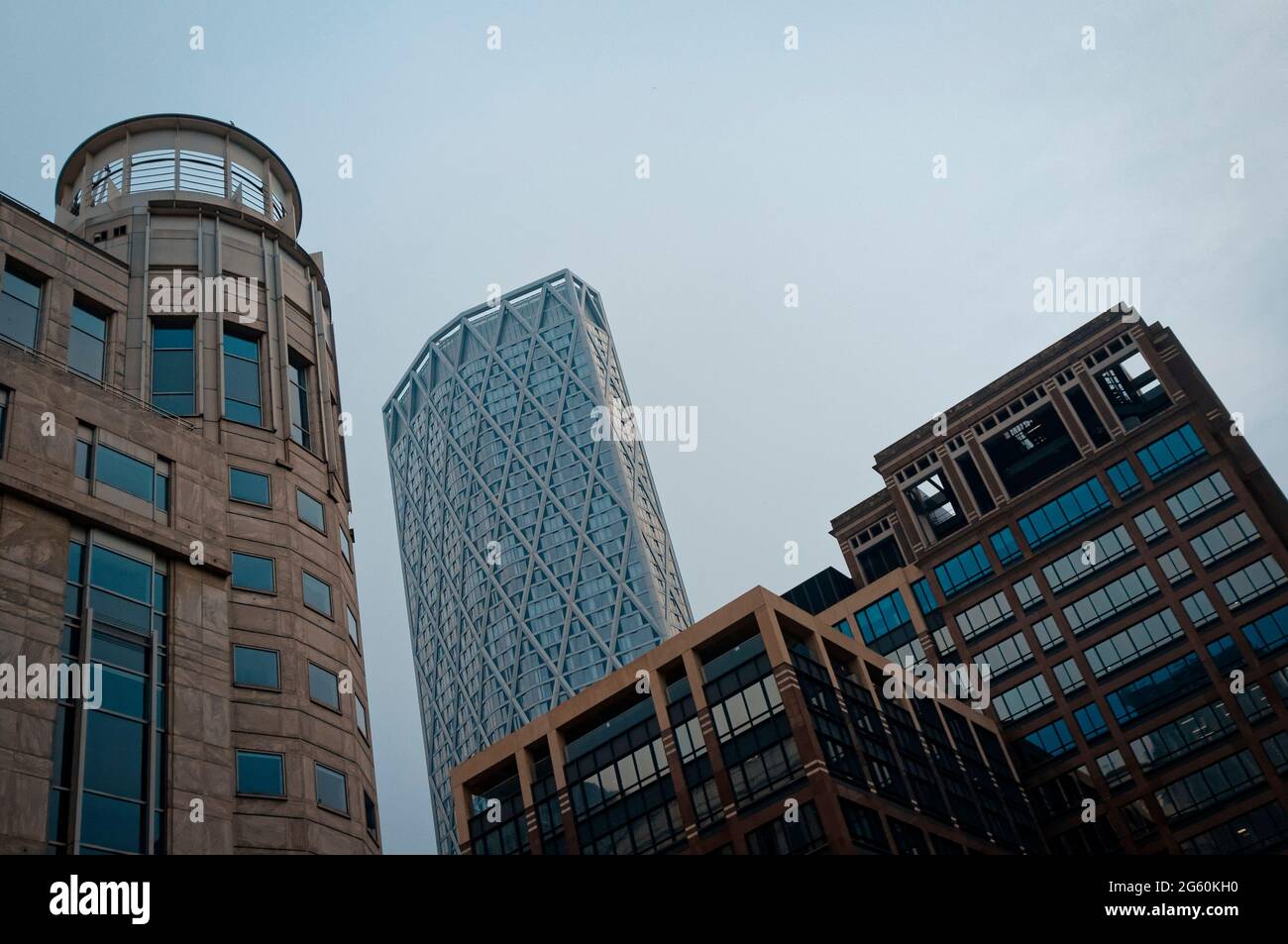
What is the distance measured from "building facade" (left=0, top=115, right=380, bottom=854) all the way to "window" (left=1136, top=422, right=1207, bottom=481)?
68.7 metres

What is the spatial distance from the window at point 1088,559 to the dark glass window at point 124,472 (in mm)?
74388

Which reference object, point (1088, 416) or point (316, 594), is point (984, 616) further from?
point (316, 594)

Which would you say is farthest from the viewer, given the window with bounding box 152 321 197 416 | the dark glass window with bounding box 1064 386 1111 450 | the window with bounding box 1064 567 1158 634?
the dark glass window with bounding box 1064 386 1111 450

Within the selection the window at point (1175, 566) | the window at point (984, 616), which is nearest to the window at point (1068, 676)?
the window at point (984, 616)

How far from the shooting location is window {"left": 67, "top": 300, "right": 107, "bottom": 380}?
124 feet

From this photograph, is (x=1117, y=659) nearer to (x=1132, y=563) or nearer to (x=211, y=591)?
(x=1132, y=563)

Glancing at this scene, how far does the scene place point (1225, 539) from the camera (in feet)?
280

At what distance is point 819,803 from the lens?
60.1m

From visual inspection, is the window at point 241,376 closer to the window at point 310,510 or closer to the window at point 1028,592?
the window at point 310,510

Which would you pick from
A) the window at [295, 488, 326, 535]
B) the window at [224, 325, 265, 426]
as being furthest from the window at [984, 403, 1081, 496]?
the window at [224, 325, 265, 426]

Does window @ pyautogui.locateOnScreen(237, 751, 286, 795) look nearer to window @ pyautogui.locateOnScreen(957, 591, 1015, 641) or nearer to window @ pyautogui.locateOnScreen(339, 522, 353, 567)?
window @ pyautogui.locateOnScreen(339, 522, 353, 567)

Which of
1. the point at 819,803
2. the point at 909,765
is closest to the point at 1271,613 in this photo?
the point at 909,765

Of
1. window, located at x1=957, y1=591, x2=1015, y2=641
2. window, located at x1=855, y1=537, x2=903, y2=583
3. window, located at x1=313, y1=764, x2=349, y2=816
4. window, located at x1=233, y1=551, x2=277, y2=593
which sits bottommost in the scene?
window, located at x1=313, y1=764, x2=349, y2=816

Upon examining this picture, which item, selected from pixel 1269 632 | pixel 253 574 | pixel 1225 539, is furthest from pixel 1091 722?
pixel 253 574
